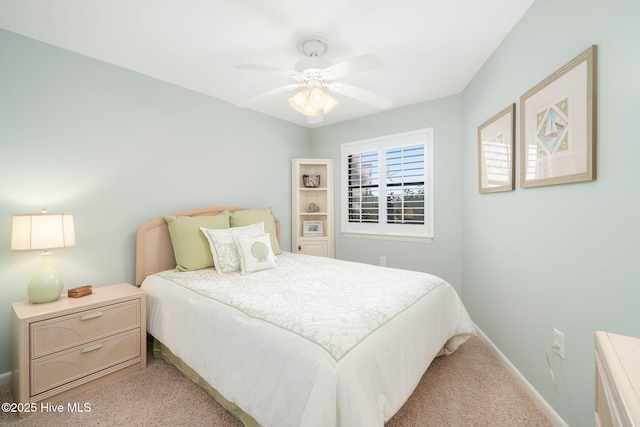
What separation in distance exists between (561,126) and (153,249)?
314 cm

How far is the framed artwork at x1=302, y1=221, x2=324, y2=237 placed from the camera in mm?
4082

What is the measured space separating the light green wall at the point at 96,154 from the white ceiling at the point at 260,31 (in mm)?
225

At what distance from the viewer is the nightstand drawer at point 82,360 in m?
1.66

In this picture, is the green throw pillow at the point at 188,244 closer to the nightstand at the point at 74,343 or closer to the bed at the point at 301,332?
the bed at the point at 301,332

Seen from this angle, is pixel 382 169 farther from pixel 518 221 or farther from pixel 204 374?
pixel 204 374

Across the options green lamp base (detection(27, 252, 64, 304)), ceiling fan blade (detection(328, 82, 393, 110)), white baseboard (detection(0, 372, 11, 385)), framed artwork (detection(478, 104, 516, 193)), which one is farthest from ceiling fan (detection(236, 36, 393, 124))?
white baseboard (detection(0, 372, 11, 385))

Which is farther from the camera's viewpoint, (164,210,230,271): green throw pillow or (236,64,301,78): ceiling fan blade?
(164,210,230,271): green throw pillow

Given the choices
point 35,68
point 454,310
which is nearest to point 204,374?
point 454,310

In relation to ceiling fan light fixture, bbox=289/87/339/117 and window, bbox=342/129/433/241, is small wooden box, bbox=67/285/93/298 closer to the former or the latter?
ceiling fan light fixture, bbox=289/87/339/117

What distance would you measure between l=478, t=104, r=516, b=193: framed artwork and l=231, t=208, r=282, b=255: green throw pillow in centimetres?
218

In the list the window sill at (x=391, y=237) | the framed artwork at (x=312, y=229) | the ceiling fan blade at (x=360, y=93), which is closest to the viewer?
the ceiling fan blade at (x=360, y=93)

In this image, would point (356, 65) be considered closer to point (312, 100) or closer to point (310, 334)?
point (312, 100)

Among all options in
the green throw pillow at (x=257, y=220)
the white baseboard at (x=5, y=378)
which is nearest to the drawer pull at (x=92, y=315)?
the white baseboard at (x=5, y=378)

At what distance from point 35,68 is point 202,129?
1297 millimetres
